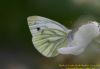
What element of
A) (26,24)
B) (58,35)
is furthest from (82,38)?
(26,24)

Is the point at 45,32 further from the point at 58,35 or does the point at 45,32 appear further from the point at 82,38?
the point at 82,38

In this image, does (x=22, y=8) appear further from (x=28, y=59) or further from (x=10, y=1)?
(x=28, y=59)

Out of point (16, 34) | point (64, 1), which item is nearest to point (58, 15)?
point (64, 1)

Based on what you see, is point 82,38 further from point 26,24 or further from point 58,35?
point 26,24

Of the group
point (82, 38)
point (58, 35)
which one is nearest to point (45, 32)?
point (58, 35)
